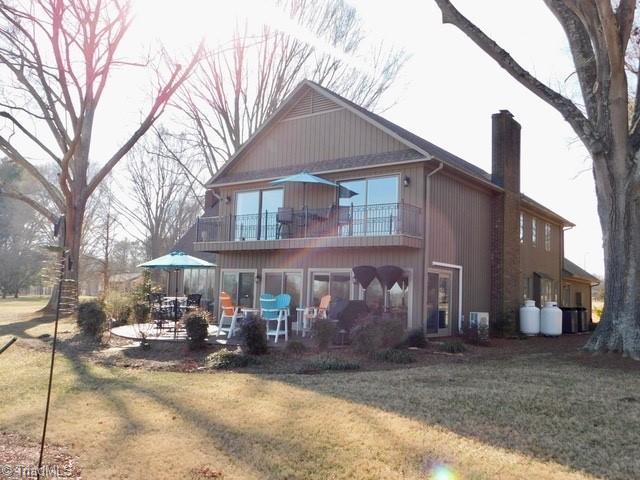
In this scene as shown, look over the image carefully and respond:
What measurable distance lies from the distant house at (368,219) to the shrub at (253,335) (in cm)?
440

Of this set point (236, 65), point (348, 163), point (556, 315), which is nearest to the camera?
point (348, 163)

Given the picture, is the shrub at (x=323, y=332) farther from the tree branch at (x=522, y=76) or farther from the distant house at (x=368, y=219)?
the tree branch at (x=522, y=76)

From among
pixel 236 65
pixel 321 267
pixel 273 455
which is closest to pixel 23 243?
pixel 236 65

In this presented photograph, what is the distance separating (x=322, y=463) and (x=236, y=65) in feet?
76.6

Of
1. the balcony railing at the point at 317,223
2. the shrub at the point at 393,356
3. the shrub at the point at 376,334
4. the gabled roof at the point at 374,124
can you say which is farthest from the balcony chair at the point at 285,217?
the shrub at the point at 393,356

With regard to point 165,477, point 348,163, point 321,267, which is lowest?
point 165,477

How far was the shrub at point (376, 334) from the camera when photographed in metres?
10.8

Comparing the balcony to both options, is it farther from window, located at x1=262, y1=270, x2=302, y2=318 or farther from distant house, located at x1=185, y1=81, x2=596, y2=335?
window, located at x1=262, y1=270, x2=302, y2=318

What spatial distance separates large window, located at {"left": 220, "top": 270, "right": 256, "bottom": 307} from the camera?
1783 centimetres

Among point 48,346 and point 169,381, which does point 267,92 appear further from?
point 169,381

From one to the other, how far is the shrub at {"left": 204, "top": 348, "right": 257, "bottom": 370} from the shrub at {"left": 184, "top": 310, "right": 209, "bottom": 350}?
1294 mm

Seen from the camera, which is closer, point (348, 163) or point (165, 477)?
point (165, 477)

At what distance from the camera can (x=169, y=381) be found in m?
8.12

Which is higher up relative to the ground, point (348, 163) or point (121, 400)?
point (348, 163)
